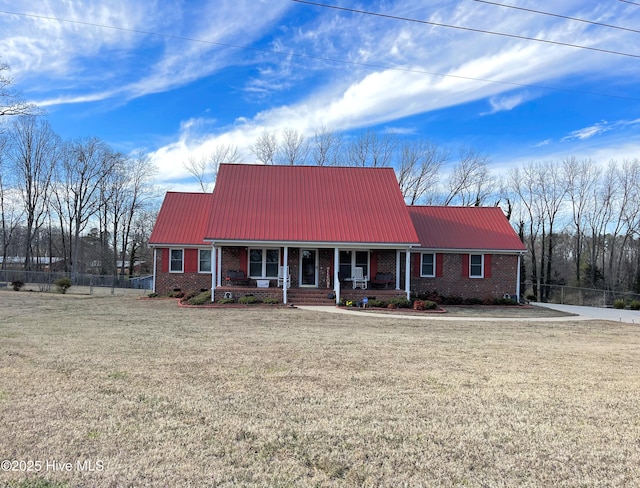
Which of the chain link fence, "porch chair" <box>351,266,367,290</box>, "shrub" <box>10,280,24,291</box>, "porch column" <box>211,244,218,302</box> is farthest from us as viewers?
the chain link fence

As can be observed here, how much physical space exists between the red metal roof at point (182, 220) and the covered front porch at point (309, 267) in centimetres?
280

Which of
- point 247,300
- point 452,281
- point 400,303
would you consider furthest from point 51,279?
point 452,281

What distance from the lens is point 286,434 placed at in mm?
4289

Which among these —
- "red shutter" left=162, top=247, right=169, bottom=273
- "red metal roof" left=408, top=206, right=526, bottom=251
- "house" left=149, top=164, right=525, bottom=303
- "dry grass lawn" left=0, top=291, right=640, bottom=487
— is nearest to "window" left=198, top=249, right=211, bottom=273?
"house" left=149, top=164, right=525, bottom=303

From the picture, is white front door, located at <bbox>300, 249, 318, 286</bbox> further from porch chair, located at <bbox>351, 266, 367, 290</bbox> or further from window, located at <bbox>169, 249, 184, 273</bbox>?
window, located at <bbox>169, 249, 184, 273</bbox>

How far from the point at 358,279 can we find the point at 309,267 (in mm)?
2513

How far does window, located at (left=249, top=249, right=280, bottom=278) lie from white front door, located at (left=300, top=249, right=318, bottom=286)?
1227 millimetres

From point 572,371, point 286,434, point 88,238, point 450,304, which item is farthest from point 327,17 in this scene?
point 88,238

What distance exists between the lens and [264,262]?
824 inches

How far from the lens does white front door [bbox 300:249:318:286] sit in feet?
69.3

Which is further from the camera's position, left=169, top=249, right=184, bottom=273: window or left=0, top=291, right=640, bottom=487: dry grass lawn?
left=169, top=249, right=184, bottom=273: window

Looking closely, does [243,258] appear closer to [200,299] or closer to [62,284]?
[200,299]

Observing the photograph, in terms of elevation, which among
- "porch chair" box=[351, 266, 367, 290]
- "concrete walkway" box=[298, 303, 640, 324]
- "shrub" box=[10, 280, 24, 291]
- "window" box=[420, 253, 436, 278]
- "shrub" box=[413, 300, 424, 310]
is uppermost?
"window" box=[420, 253, 436, 278]

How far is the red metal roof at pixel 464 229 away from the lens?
2289 cm
